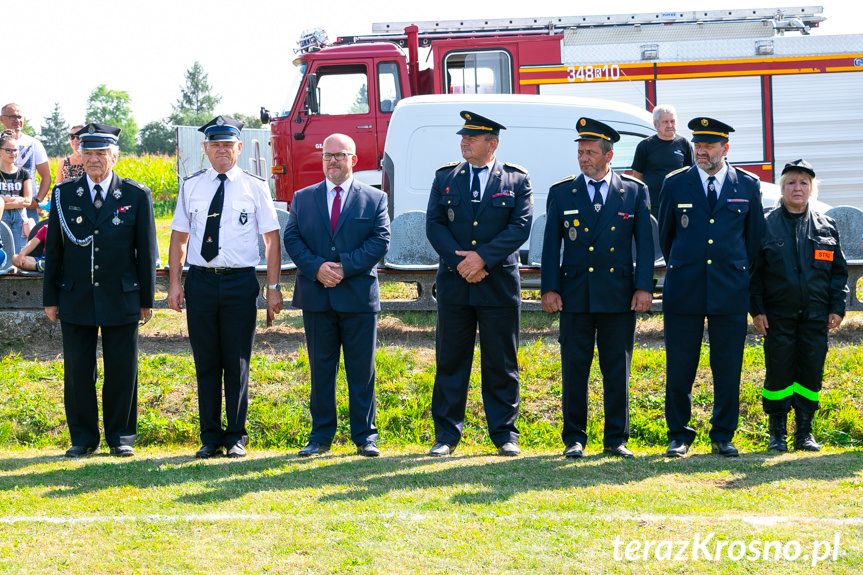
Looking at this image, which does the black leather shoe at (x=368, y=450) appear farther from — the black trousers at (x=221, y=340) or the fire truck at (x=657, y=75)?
the fire truck at (x=657, y=75)

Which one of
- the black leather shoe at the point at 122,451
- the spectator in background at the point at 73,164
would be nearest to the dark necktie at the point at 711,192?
the black leather shoe at the point at 122,451

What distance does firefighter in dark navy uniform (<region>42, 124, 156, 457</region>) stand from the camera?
19.5 feet

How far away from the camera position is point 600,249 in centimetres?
577

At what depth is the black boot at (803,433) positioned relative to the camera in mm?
6035

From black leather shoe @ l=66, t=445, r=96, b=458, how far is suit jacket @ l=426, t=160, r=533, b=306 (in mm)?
2437

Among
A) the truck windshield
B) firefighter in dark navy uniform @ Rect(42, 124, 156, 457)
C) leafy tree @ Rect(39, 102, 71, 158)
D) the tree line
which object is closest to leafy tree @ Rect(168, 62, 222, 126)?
the tree line

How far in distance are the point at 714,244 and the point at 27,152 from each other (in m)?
6.95

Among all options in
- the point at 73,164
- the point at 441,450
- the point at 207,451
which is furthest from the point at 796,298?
the point at 73,164

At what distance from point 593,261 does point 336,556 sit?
2604 millimetres

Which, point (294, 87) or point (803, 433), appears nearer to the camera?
point (803, 433)

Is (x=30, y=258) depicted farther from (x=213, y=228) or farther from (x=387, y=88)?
(x=387, y=88)

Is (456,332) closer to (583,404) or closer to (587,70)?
(583,404)

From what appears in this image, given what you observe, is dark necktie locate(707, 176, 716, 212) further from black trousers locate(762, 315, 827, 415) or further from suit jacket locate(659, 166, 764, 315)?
black trousers locate(762, 315, 827, 415)

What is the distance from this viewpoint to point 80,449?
236 inches
